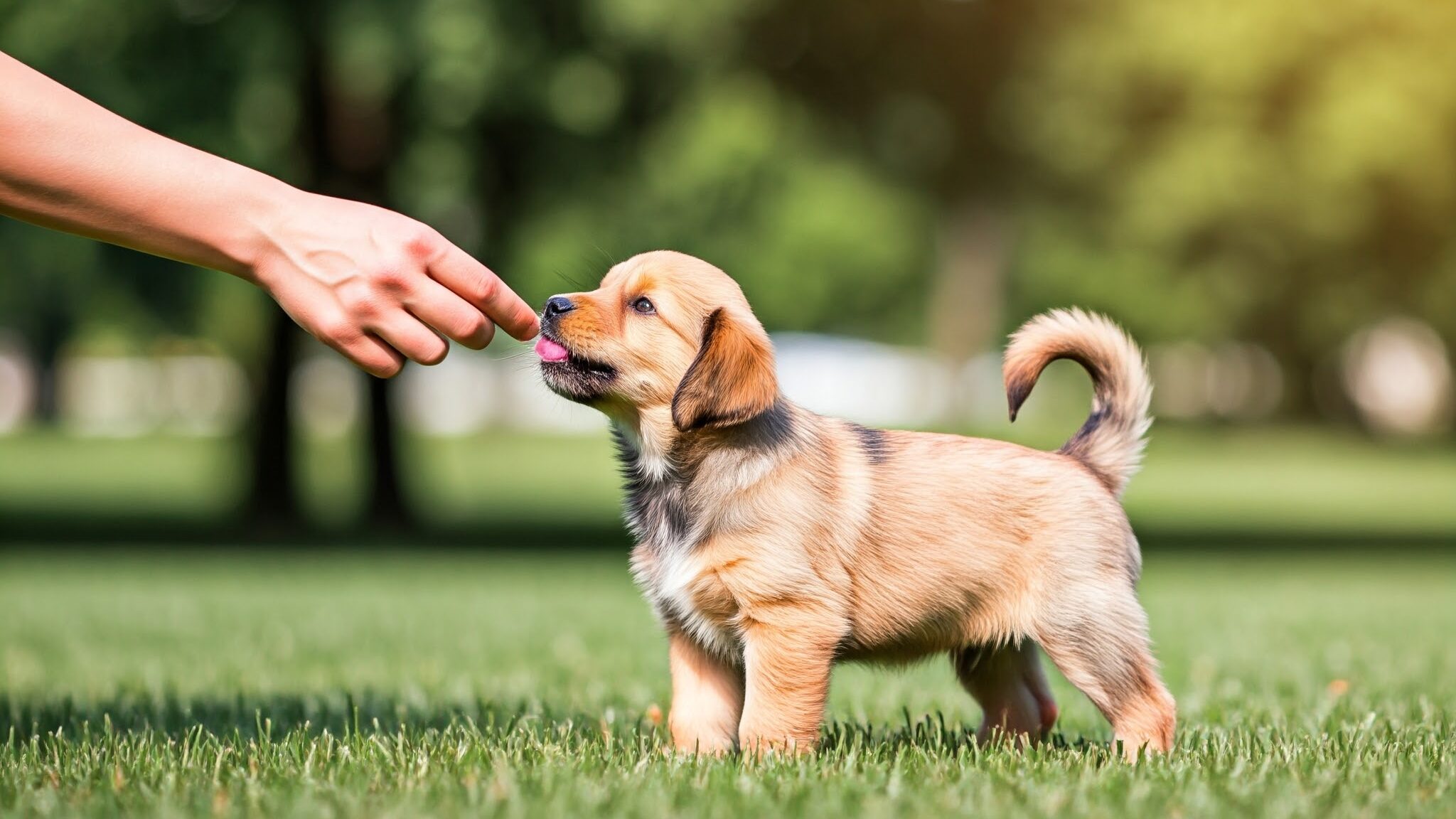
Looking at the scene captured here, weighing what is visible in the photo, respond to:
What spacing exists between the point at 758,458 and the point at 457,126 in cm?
1206

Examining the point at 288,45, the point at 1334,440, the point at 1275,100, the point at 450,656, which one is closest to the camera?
the point at 450,656

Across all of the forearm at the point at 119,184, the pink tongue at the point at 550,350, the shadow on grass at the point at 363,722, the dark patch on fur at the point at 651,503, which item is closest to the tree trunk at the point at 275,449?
the shadow on grass at the point at 363,722

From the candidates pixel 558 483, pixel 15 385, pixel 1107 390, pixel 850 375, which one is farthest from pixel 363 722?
pixel 15 385

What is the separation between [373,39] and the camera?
11766 mm

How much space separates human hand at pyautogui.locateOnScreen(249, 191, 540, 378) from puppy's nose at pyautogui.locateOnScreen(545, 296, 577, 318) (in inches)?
26.4

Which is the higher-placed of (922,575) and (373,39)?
(373,39)

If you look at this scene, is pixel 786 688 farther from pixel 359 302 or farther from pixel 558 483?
pixel 558 483

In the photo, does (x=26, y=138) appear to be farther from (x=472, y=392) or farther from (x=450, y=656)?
(x=472, y=392)

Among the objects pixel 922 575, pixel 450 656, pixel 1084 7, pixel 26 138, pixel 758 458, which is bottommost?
pixel 450 656

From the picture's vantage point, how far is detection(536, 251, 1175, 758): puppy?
4152 mm

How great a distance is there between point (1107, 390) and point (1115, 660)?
3.20 ft

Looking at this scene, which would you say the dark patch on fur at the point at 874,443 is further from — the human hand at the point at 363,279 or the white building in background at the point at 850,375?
the white building in background at the point at 850,375

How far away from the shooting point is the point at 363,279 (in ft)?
11.6

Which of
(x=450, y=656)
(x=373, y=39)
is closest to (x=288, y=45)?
(x=373, y=39)
